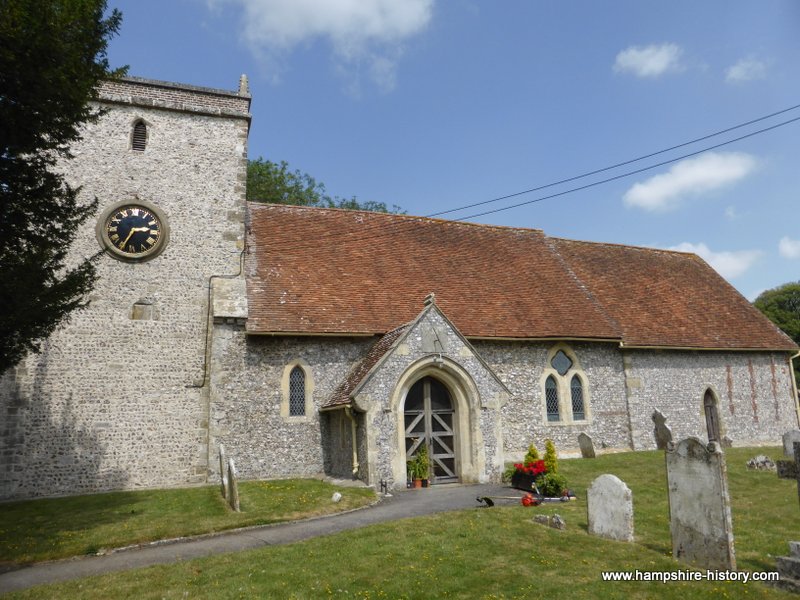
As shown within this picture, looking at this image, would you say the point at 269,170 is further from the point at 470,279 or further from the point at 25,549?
the point at 25,549

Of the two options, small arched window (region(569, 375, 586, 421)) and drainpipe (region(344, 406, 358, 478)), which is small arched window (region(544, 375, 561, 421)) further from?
drainpipe (region(344, 406, 358, 478))

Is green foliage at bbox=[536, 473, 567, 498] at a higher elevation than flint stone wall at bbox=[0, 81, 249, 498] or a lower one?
lower

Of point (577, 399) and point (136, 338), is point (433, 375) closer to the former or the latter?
point (577, 399)

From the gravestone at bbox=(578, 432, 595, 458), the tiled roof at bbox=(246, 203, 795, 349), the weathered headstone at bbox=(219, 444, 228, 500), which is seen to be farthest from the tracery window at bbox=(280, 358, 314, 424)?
the gravestone at bbox=(578, 432, 595, 458)

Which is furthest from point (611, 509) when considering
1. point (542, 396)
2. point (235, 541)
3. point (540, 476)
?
point (542, 396)

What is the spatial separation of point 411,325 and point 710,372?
43.1 feet

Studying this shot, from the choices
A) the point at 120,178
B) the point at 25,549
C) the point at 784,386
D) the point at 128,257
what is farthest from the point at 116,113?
the point at 784,386

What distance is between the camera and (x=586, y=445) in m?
17.8

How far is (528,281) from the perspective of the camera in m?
→ 20.7

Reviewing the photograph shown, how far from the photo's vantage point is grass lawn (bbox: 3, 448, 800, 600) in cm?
689

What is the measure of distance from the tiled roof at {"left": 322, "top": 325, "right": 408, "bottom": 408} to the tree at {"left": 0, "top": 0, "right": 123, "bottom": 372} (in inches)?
262

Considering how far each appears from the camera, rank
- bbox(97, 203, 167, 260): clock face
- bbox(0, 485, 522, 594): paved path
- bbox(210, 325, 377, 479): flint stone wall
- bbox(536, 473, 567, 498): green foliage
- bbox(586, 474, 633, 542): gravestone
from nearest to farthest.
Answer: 1. bbox(0, 485, 522, 594): paved path
2. bbox(586, 474, 633, 542): gravestone
3. bbox(536, 473, 567, 498): green foliage
4. bbox(210, 325, 377, 479): flint stone wall
5. bbox(97, 203, 167, 260): clock face

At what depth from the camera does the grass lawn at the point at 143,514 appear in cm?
975

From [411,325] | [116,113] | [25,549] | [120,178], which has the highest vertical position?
[116,113]
